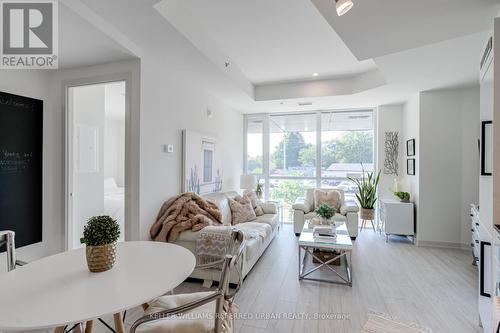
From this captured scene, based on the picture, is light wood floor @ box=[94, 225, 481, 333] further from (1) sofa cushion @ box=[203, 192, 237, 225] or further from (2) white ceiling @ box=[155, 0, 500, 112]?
(2) white ceiling @ box=[155, 0, 500, 112]

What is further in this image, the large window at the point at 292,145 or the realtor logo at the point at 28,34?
the large window at the point at 292,145

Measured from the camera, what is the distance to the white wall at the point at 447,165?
12.1ft

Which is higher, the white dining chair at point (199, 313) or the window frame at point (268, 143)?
Result: the window frame at point (268, 143)

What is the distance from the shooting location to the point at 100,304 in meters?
0.94

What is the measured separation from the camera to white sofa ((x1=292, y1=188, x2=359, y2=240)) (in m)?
4.16

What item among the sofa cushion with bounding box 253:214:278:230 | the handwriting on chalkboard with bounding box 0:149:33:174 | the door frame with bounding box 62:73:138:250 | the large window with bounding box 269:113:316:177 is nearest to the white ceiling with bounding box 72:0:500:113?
the door frame with bounding box 62:73:138:250

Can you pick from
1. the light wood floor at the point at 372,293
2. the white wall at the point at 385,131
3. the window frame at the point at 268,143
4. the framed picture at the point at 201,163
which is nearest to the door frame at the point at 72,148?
the framed picture at the point at 201,163

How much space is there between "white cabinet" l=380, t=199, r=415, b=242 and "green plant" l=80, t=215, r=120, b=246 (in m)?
4.22

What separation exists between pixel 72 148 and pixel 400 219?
4.90 meters

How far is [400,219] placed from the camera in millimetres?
A: 4031

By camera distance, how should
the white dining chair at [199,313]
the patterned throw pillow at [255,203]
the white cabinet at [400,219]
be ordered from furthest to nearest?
the patterned throw pillow at [255,203]
the white cabinet at [400,219]
the white dining chair at [199,313]

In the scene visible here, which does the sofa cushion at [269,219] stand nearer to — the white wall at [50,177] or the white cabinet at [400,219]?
the white cabinet at [400,219]

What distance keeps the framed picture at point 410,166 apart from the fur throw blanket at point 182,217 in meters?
3.49

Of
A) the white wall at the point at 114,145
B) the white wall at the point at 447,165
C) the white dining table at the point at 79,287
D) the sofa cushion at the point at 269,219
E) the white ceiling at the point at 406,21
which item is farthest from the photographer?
the white wall at the point at 114,145
